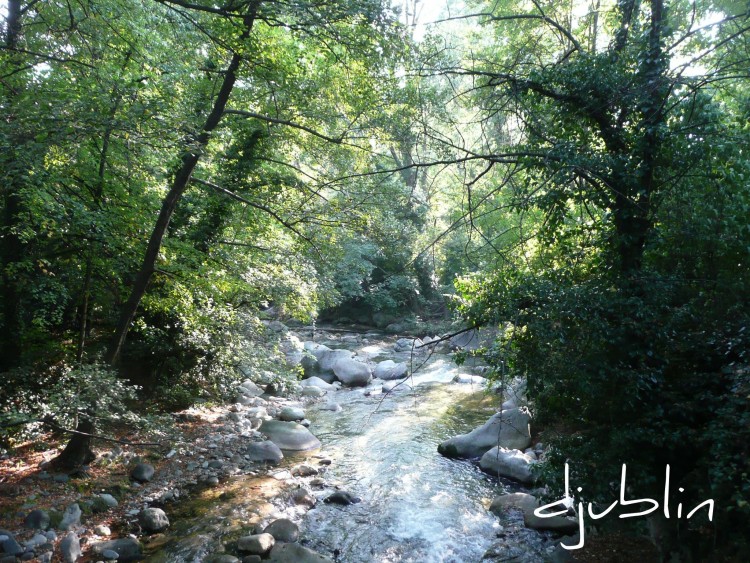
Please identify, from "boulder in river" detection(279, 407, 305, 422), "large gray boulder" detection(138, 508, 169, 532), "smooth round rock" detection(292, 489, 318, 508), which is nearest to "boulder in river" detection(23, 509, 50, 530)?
"large gray boulder" detection(138, 508, 169, 532)

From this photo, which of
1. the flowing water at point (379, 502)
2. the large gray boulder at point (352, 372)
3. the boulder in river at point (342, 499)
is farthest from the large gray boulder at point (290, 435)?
the large gray boulder at point (352, 372)

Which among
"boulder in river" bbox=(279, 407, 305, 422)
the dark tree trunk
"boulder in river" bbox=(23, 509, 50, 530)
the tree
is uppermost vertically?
the tree

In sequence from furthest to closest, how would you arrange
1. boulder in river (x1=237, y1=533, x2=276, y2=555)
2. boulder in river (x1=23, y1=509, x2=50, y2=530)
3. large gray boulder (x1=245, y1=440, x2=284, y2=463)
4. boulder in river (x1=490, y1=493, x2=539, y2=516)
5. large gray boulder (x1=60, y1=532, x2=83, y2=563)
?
large gray boulder (x1=245, y1=440, x2=284, y2=463)
boulder in river (x1=490, y1=493, x2=539, y2=516)
boulder in river (x1=237, y1=533, x2=276, y2=555)
boulder in river (x1=23, y1=509, x2=50, y2=530)
large gray boulder (x1=60, y1=532, x2=83, y2=563)

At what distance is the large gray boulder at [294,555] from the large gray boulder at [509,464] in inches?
132

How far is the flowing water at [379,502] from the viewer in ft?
19.8

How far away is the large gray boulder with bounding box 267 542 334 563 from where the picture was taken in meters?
5.49

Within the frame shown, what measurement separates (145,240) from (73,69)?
2.39 metres

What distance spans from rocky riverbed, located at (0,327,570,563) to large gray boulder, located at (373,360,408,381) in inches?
154

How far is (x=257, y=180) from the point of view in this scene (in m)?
9.32

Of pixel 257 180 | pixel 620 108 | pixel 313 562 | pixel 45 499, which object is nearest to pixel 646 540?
pixel 313 562

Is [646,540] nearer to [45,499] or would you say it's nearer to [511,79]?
[511,79]

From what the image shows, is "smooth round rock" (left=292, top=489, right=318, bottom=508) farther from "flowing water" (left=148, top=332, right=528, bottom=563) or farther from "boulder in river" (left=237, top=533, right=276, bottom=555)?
"boulder in river" (left=237, top=533, right=276, bottom=555)

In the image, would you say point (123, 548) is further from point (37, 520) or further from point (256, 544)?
point (256, 544)

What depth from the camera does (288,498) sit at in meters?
7.26
